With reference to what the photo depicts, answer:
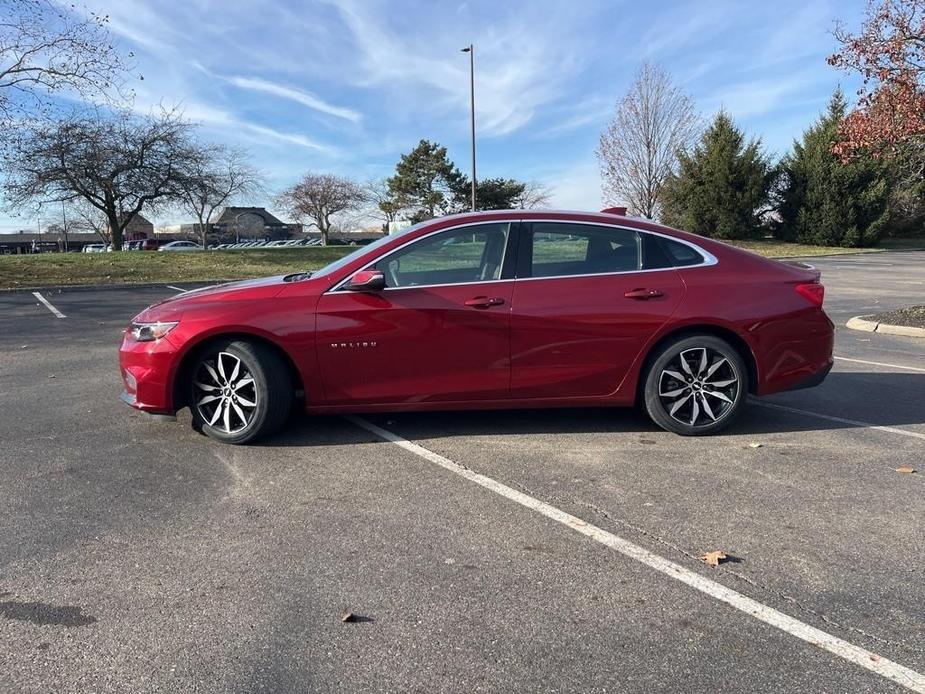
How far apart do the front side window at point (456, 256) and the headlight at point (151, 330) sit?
147 cm

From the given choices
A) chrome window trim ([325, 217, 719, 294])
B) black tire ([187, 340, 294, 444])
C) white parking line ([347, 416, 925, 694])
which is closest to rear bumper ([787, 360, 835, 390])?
chrome window trim ([325, 217, 719, 294])

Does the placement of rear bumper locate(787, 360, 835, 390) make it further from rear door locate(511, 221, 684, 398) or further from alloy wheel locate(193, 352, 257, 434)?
alloy wheel locate(193, 352, 257, 434)

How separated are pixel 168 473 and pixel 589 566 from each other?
8.63 feet

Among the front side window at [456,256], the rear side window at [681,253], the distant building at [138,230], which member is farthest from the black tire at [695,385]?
the distant building at [138,230]

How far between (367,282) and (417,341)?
20.2 inches

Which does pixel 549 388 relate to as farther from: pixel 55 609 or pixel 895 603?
pixel 55 609

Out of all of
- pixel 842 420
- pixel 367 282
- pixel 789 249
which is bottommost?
pixel 842 420

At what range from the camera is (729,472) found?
4070 millimetres

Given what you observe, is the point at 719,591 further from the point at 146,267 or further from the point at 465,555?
the point at 146,267

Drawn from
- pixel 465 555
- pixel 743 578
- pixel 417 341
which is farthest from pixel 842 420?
pixel 465 555

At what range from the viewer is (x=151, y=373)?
450 centimetres

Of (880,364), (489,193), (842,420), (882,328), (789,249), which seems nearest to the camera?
(842,420)

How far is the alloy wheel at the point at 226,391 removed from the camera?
4.50m

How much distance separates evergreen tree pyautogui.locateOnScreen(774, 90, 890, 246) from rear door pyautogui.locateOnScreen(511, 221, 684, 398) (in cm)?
4113
